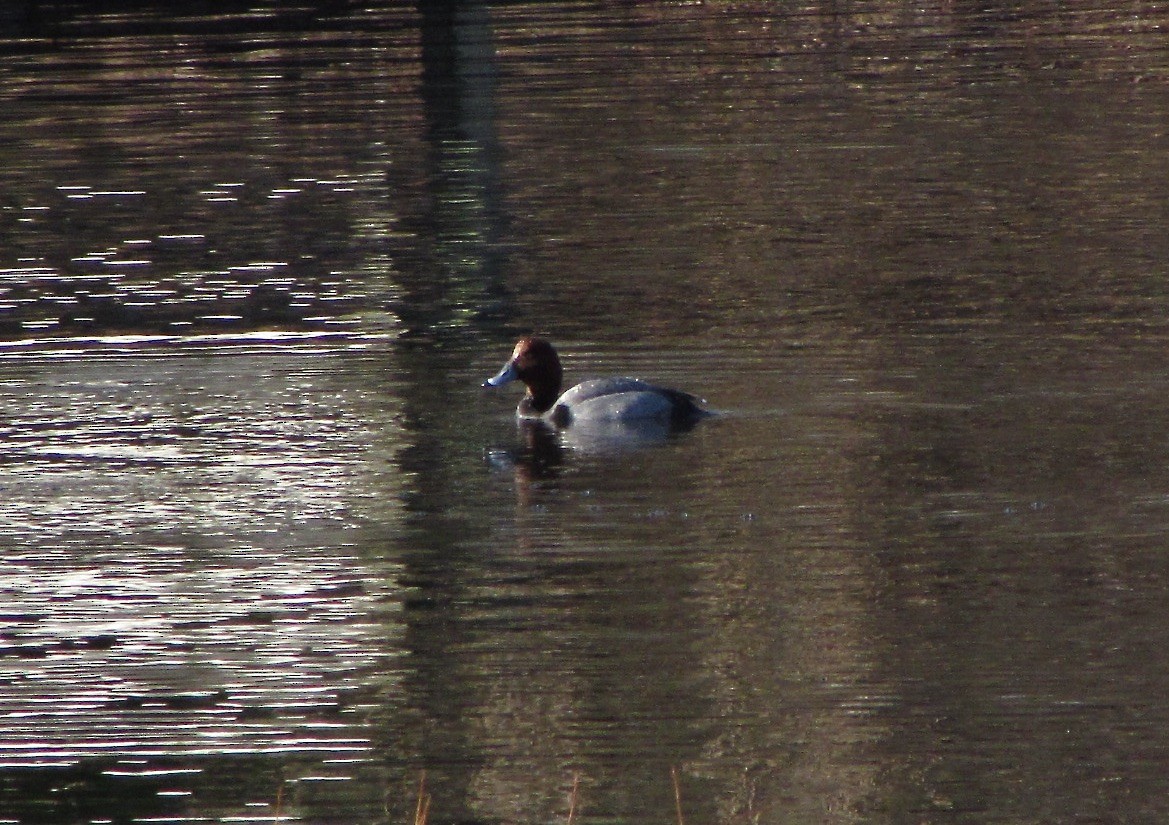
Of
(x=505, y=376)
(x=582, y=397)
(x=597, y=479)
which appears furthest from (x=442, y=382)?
(x=597, y=479)

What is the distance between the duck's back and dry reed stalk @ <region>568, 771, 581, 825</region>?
4518mm

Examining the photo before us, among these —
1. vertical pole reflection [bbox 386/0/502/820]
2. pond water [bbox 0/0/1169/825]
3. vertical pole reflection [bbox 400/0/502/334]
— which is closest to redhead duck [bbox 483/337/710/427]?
pond water [bbox 0/0/1169/825]

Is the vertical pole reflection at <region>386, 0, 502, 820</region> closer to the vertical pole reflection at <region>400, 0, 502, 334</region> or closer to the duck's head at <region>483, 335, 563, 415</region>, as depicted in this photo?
the vertical pole reflection at <region>400, 0, 502, 334</region>

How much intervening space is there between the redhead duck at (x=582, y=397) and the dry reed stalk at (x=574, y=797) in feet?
14.9

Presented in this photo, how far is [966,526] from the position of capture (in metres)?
10.2

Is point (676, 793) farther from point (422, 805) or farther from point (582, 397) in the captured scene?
point (582, 397)

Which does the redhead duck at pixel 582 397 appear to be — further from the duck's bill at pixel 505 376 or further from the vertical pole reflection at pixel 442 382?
the vertical pole reflection at pixel 442 382

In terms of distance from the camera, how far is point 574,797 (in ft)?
23.0

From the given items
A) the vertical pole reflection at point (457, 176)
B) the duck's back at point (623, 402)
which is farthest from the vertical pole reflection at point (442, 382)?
the duck's back at point (623, 402)

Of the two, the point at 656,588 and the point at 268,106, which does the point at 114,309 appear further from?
the point at 268,106

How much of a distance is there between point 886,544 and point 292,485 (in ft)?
9.46

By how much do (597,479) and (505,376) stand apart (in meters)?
1.56

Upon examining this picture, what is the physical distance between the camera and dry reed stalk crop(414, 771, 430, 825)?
6.60 metres

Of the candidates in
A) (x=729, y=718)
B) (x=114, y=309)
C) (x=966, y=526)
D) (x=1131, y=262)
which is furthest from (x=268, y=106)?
(x=729, y=718)
